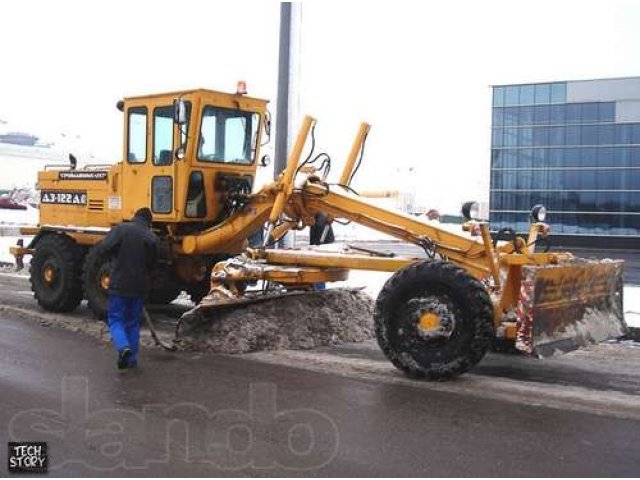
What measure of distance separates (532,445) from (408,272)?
234cm

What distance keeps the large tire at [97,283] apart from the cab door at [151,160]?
28.3 inches

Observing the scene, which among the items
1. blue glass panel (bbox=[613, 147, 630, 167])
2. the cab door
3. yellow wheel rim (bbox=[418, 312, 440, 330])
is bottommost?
yellow wheel rim (bbox=[418, 312, 440, 330])

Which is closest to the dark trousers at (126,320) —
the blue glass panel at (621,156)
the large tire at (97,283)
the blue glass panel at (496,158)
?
the large tire at (97,283)

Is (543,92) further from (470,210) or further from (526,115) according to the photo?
(470,210)

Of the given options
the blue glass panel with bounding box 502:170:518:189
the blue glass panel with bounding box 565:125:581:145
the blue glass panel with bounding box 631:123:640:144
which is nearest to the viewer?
the blue glass panel with bounding box 631:123:640:144

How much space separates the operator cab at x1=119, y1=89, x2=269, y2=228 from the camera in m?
9.78

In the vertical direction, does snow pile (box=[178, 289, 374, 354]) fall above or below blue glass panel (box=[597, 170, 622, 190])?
below

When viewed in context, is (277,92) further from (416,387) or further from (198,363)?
(416,387)

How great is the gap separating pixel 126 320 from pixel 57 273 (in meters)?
3.76

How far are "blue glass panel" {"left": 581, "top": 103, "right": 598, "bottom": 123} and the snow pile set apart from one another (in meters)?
37.0

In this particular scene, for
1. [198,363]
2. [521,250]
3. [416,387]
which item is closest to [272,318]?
[198,363]

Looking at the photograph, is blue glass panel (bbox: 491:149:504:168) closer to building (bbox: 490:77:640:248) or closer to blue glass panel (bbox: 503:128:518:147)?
building (bbox: 490:77:640:248)

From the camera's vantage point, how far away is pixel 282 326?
873cm
